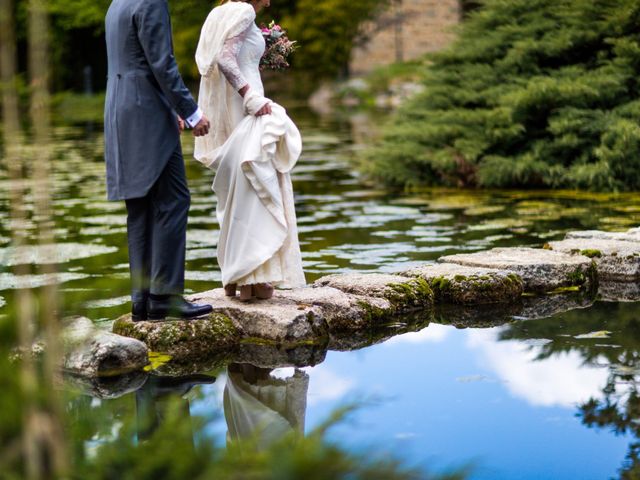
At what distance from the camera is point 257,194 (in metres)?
5.39

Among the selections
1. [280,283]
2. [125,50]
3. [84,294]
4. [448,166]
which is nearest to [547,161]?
[448,166]

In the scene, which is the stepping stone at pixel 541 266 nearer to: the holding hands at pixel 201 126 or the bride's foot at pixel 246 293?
the bride's foot at pixel 246 293

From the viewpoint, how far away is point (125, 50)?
504 cm

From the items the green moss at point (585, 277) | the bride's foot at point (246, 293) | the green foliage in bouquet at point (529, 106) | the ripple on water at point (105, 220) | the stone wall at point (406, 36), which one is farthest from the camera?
the stone wall at point (406, 36)

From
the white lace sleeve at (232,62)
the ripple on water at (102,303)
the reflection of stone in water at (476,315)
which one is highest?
the white lace sleeve at (232,62)

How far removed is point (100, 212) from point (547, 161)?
194 inches

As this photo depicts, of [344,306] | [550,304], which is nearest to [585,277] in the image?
[550,304]

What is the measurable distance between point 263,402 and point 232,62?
1.83m

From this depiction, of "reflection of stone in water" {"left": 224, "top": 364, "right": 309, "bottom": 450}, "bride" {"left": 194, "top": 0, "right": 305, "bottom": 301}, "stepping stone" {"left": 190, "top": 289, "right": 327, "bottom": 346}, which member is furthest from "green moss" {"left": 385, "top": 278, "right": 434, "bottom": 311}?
"reflection of stone in water" {"left": 224, "top": 364, "right": 309, "bottom": 450}

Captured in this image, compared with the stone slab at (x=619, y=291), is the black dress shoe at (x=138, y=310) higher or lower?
higher

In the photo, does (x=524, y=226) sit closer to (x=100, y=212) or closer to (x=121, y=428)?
(x=100, y=212)

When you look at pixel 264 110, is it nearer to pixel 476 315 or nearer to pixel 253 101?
pixel 253 101

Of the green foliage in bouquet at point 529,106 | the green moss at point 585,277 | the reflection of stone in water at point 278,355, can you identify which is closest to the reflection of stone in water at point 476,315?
the green moss at point 585,277

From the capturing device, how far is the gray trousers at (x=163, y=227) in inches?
204
